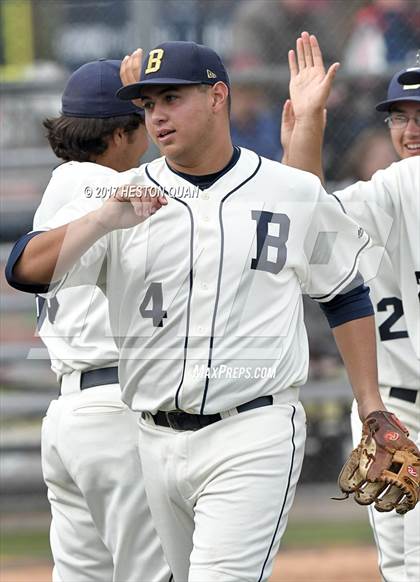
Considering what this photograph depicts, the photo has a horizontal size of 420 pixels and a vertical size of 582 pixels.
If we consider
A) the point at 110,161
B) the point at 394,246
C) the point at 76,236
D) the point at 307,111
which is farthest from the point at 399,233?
the point at 76,236

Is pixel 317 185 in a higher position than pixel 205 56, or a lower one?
lower

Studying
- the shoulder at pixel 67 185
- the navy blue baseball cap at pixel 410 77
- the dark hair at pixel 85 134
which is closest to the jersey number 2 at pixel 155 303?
the shoulder at pixel 67 185

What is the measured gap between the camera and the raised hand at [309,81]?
4172 millimetres

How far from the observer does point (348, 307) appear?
373 cm

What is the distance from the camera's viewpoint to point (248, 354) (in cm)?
344

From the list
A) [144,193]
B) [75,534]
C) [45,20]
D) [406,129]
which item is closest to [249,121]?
[45,20]

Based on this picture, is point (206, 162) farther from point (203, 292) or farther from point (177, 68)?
point (203, 292)

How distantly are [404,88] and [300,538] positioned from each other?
11.0 ft

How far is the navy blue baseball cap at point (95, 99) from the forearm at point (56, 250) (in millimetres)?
1005

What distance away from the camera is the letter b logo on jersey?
3.50m

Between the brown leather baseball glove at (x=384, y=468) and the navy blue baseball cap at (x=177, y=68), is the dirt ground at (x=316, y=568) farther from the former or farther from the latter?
the navy blue baseball cap at (x=177, y=68)

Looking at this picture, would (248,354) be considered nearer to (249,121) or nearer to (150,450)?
(150,450)

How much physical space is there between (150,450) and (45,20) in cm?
421

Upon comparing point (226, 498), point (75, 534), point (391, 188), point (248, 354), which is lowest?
point (75, 534)
